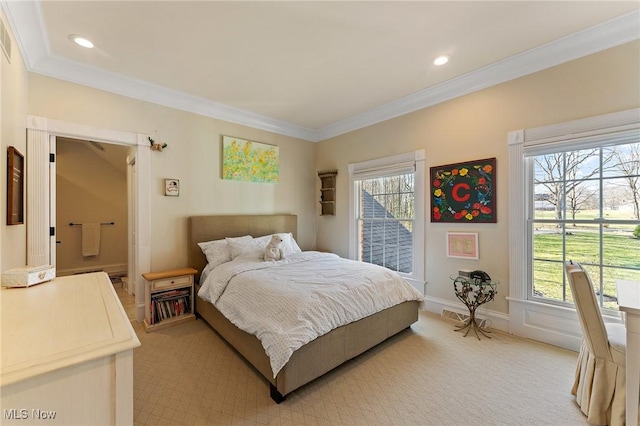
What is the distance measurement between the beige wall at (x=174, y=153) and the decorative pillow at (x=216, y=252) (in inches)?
15.2

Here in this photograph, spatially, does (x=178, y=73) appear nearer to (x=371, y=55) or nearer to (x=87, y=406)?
(x=371, y=55)

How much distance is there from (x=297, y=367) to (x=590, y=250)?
2806mm

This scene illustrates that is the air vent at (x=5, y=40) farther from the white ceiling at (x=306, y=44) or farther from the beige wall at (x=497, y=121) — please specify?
the beige wall at (x=497, y=121)

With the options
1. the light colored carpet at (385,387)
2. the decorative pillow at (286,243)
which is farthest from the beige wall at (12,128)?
the decorative pillow at (286,243)

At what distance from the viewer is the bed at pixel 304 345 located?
1868 mm

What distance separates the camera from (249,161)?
4102 mm

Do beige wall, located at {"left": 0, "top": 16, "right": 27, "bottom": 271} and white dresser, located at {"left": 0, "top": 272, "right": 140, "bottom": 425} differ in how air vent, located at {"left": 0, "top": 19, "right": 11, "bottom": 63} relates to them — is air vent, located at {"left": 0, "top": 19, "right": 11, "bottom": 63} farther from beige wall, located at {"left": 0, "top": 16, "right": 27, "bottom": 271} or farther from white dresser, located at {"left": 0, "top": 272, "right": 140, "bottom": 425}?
white dresser, located at {"left": 0, "top": 272, "right": 140, "bottom": 425}

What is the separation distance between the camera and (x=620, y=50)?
221cm

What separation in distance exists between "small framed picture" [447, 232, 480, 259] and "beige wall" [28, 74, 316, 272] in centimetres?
267

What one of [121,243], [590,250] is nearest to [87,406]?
[590,250]

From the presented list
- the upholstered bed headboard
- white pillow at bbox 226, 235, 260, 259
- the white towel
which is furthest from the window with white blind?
the white towel

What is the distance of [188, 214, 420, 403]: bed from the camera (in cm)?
187

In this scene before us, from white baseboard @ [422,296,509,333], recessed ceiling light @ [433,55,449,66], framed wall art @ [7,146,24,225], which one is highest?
recessed ceiling light @ [433,55,449,66]

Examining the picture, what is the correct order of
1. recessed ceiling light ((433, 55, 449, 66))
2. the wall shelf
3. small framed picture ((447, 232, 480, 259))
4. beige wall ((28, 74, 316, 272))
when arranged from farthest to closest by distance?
the wall shelf, small framed picture ((447, 232, 480, 259)), beige wall ((28, 74, 316, 272)), recessed ceiling light ((433, 55, 449, 66))
